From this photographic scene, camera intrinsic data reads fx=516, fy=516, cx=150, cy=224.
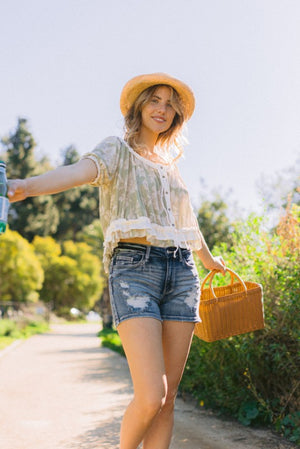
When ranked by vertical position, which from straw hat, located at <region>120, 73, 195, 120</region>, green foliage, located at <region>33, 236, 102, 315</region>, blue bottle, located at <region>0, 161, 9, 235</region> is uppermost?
straw hat, located at <region>120, 73, 195, 120</region>

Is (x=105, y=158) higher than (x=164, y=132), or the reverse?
(x=164, y=132)

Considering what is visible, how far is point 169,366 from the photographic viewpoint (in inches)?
84.0

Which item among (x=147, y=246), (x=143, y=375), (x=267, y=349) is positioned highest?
(x=147, y=246)

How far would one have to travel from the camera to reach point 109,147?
6.95 ft

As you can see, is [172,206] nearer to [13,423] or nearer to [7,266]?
[13,423]

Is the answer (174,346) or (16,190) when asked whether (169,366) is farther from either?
(16,190)

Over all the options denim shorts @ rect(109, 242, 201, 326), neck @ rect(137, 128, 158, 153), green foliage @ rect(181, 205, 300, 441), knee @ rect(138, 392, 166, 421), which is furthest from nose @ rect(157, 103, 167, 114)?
green foliage @ rect(181, 205, 300, 441)

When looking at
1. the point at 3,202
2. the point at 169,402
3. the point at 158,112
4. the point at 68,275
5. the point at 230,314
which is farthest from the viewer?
the point at 68,275

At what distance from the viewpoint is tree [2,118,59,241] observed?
41812 millimetres

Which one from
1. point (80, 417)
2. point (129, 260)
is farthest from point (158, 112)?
point (80, 417)

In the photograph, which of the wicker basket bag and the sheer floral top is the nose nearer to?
the sheer floral top

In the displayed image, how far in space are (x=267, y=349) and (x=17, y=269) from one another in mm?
22788

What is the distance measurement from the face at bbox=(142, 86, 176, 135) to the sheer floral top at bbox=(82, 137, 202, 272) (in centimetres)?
20

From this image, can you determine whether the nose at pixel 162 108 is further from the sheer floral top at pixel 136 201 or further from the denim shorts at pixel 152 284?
the denim shorts at pixel 152 284
